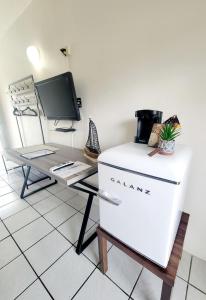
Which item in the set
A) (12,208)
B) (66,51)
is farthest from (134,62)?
(12,208)

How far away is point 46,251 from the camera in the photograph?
135 cm

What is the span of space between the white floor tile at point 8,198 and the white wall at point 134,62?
4.48 feet

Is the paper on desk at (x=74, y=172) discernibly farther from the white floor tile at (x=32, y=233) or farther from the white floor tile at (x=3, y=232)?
the white floor tile at (x=3, y=232)

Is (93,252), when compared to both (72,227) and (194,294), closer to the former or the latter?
(72,227)

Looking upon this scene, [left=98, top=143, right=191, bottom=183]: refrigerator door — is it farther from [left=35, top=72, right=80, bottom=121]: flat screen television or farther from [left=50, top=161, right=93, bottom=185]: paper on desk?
[left=35, top=72, right=80, bottom=121]: flat screen television

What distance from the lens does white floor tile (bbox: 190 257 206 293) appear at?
3.50 ft

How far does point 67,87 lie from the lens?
1.59m

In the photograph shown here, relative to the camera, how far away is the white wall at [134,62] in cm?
96

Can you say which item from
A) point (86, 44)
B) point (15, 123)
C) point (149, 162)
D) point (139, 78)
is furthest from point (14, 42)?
point (149, 162)

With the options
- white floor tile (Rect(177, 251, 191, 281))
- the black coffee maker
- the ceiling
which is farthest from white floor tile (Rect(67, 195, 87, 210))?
the ceiling

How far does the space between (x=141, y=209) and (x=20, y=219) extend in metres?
1.68

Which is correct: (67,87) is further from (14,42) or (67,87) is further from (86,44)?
(14,42)

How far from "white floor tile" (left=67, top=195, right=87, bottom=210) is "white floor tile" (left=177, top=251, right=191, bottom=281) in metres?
1.20

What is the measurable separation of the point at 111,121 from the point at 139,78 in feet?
1.54
